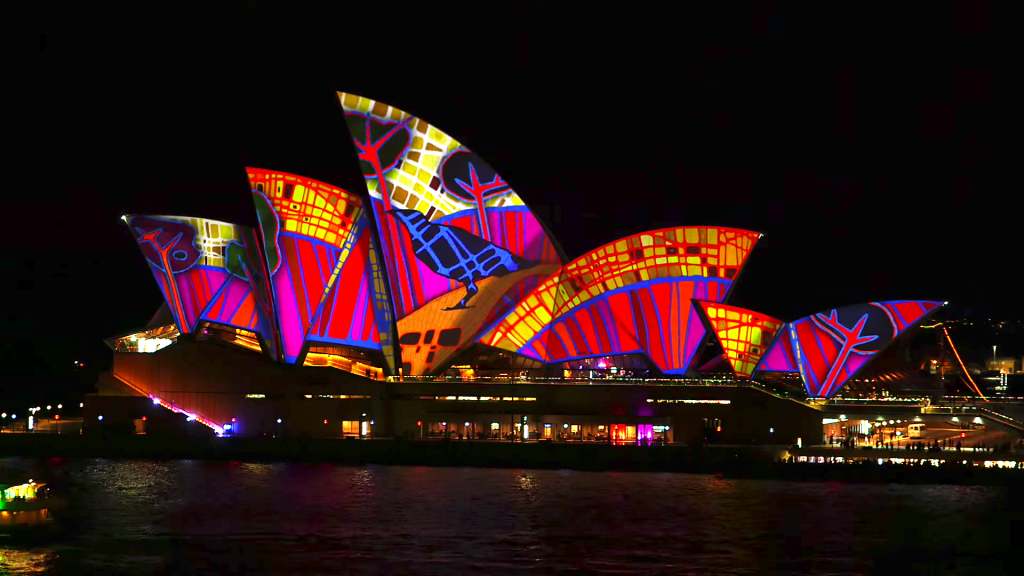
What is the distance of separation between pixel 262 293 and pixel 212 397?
6.12 metres

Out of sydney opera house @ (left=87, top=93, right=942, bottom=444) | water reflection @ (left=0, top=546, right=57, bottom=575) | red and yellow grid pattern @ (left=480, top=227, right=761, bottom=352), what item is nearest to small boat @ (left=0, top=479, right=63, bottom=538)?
water reflection @ (left=0, top=546, right=57, bottom=575)

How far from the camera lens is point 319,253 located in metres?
60.6

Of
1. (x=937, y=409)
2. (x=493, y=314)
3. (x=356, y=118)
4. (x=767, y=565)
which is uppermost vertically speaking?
(x=356, y=118)

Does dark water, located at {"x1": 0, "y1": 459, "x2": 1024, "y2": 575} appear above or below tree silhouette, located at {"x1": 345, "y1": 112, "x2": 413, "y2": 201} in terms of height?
below

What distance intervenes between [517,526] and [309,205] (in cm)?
2705

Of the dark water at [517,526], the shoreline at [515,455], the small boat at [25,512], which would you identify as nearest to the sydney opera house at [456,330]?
the shoreline at [515,455]

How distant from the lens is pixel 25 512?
36.5 metres

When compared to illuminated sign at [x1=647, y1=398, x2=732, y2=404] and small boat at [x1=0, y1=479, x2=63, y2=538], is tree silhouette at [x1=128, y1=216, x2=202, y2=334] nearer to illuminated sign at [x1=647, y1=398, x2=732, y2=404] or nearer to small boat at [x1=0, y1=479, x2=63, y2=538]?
illuminated sign at [x1=647, y1=398, x2=732, y2=404]

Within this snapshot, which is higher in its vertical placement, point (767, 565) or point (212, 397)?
point (212, 397)

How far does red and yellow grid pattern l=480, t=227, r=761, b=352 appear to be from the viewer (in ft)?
188

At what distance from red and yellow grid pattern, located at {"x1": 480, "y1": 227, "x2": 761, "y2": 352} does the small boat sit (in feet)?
89.9

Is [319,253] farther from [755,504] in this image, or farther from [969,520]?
[969,520]

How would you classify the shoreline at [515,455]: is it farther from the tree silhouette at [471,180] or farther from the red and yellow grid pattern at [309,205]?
the tree silhouette at [471,180]

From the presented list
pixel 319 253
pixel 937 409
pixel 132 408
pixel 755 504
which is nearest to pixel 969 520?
pixel 755 504
